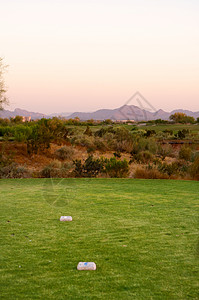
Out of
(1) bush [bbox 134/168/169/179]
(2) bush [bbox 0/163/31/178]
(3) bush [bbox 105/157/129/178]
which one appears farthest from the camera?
(2) bush [bbox 0/163/31/178]

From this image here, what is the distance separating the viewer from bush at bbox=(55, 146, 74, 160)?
24.7 m

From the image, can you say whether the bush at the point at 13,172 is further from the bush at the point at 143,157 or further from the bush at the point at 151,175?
the bush at the point at 143,157

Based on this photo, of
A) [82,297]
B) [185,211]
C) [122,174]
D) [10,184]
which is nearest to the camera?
[82,297]

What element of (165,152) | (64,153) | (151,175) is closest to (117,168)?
(151,175)

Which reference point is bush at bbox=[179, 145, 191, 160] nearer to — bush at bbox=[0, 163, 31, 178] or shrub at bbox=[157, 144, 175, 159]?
shrub at bbox=[157, 144, 175, 159]

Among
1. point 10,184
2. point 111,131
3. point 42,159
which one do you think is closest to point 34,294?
point 10,184

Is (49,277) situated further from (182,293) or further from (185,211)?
(185,211)

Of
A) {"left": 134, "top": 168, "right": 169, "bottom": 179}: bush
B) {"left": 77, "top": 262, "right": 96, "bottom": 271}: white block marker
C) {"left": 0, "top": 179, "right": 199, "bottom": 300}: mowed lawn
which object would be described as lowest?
{"left": 134, "top": 168, "right": 169, "bottom": 179}: bush

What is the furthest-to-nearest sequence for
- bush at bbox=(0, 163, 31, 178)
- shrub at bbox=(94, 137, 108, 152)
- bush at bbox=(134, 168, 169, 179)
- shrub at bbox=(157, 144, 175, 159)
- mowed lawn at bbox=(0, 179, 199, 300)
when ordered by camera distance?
shrub at bbox=(94, 137, 108, 152)
shrub at bbox=(157, 144, 175, 159)
bush at bbox=(0, 163, 31, 178)
bush at bbox=(134, 168, 169, 179)
mowed lawn at bbox=(0, 179, 199, 300)

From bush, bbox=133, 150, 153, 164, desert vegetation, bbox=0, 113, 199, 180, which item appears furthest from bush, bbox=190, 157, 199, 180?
bush, bbox=133, 150, 153, 164

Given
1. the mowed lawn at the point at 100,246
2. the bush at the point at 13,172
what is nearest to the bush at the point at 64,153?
the bush at the point at 13,172

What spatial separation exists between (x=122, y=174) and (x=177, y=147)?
16.0m

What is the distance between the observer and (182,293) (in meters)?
3.79

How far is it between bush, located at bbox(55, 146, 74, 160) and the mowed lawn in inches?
584
